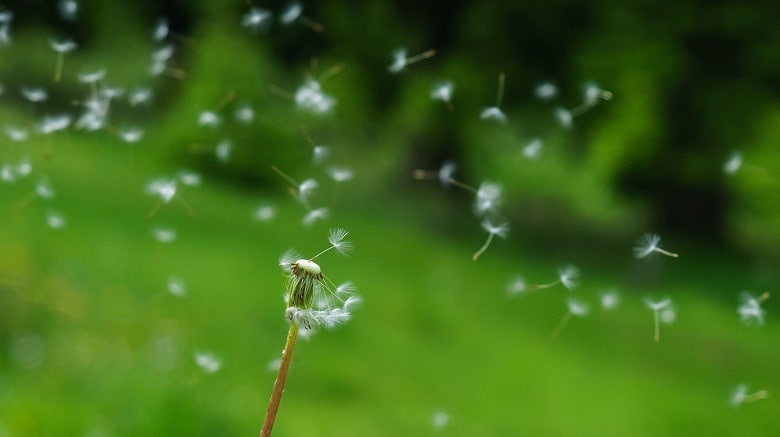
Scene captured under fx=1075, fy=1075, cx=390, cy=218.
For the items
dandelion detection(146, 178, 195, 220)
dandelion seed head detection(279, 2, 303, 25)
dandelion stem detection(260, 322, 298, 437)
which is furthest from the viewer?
dandelion seed head detection(279, 2, 303, 25)

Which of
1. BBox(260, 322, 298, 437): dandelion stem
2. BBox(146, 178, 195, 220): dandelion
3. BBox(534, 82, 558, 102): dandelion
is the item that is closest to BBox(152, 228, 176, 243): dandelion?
BBox(146, 178, 195, 220): dandelion

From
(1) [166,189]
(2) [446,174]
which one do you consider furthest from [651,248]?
(1) [166,189]

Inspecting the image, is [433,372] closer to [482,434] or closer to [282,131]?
[482,434]

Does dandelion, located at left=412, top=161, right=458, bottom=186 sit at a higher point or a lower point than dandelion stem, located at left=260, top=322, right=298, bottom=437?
higher

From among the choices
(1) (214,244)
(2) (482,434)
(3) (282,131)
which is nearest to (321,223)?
(3) (282,131)

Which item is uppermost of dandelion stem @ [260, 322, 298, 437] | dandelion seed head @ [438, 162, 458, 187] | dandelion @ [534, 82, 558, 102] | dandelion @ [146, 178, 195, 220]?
dandelion @ [534, 82, 558, 102]

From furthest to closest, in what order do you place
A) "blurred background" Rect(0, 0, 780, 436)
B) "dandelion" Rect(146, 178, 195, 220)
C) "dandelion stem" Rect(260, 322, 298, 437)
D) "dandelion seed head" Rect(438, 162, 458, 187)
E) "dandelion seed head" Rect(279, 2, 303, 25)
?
1. "blurred background" Rect(0, 0, 780, 436)
2. "dandelion seed head" Rect(279, 2, 303, 25)
3. "dandelion seed head" Rect(438, 162, 458, 187)
4. "dandelion" Rect(146, 178, 195, 220)
5. "dandelion stem" Rect(260, 322, 298, 437)

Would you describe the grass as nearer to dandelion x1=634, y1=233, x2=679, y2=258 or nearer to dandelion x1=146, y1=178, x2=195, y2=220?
dandelion x1=146, y1=178, x2=195, y2=220
